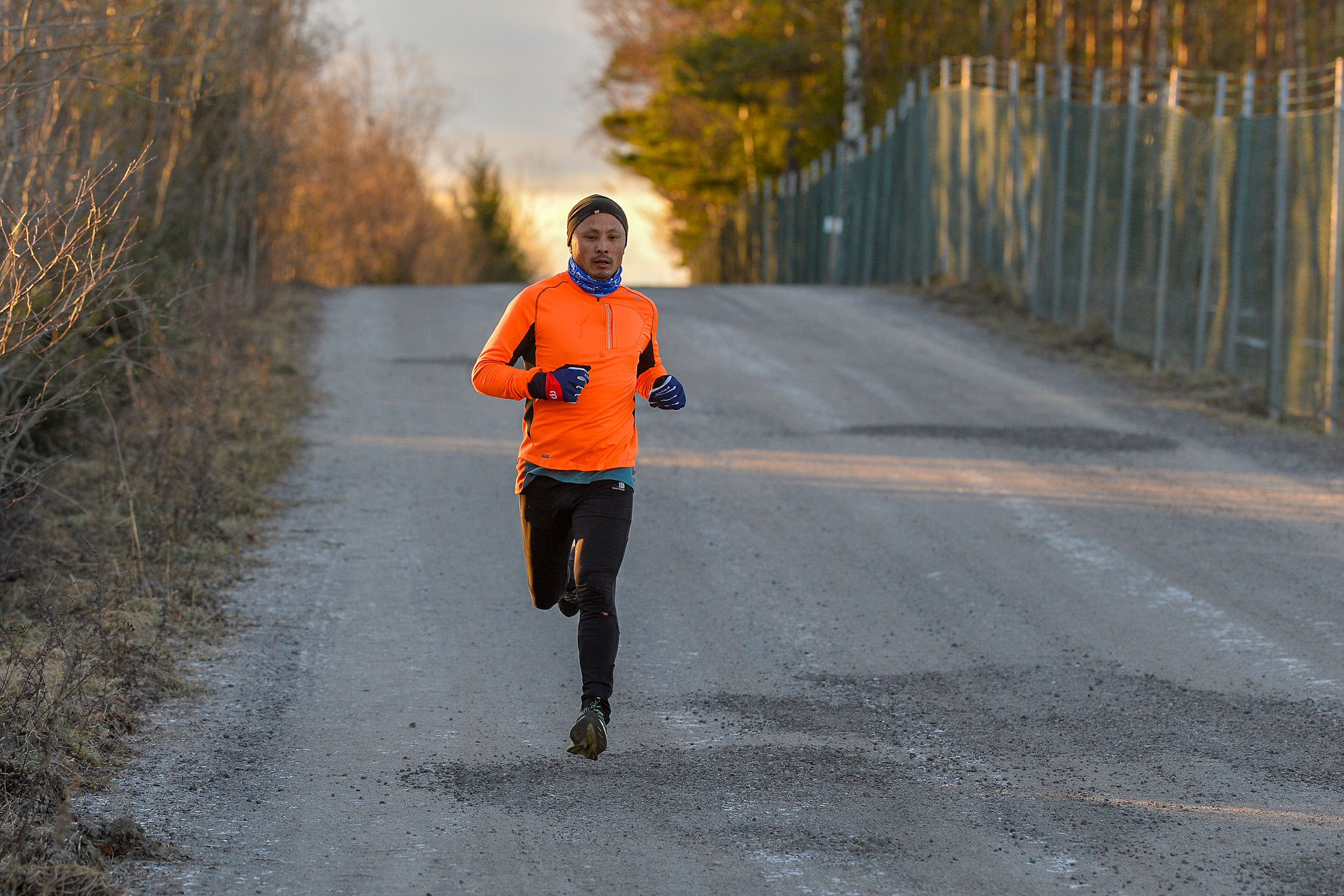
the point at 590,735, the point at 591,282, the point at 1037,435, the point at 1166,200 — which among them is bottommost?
the point at 590,735

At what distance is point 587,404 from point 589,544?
0.52 metres

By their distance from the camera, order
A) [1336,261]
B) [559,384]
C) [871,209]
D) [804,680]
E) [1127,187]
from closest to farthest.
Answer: [559,384]
[804,680]
[1336,261]
[1127,187]
[871,209]

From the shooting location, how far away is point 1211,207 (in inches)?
551

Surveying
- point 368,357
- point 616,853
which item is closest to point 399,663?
point 616,853

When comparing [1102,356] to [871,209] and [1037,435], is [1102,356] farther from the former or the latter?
[871,209]

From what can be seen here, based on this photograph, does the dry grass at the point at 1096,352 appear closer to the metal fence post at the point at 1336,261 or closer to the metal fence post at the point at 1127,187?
the metal fence post at the point at 1127,187

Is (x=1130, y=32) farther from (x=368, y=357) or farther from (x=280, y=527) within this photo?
(x=280, y=527)

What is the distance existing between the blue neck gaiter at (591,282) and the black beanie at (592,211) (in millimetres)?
107

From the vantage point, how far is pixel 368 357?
53.5ft

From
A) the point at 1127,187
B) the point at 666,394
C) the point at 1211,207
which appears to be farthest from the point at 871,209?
the point at 666,394

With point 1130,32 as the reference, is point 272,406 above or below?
below

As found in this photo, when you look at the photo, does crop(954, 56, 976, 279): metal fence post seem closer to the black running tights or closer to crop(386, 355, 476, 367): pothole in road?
crop(386, 355, 476, 367): pothole in road

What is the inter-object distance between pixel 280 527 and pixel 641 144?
40272mm

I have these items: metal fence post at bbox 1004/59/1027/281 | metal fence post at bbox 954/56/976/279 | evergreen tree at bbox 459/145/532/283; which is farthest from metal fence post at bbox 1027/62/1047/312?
evergreen tree at bbox 459/145/532/283
